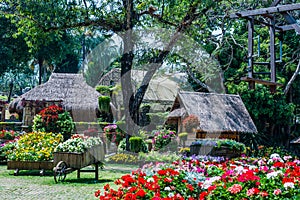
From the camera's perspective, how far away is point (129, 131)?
785 inches

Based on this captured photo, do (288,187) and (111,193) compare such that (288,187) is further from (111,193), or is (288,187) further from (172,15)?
(172,15)

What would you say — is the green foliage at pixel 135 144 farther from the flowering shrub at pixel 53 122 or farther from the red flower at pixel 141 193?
the red flower at pixel 141 193

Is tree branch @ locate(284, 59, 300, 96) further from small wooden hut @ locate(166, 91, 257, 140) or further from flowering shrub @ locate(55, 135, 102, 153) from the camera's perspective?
flowering shrub @ locate(55, 135, 102, 153)

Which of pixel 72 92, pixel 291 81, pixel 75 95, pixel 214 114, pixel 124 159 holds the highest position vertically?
pixel 291 81

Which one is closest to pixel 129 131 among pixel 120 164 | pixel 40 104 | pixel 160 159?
pixel 120 164

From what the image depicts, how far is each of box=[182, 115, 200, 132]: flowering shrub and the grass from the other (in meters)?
9.73

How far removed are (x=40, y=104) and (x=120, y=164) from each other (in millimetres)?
6925

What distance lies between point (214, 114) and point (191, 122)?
1.88 metres

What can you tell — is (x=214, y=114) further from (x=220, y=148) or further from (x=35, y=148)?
(x=35, y=148)

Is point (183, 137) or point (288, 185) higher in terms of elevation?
point (288, 185)

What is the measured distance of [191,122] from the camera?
23047mm

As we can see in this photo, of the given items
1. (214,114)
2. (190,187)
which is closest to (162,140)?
(214,114)

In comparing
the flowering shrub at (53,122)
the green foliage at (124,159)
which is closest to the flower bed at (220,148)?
the green foliage at (124,159)

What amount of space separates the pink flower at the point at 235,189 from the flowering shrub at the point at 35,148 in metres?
8.59
